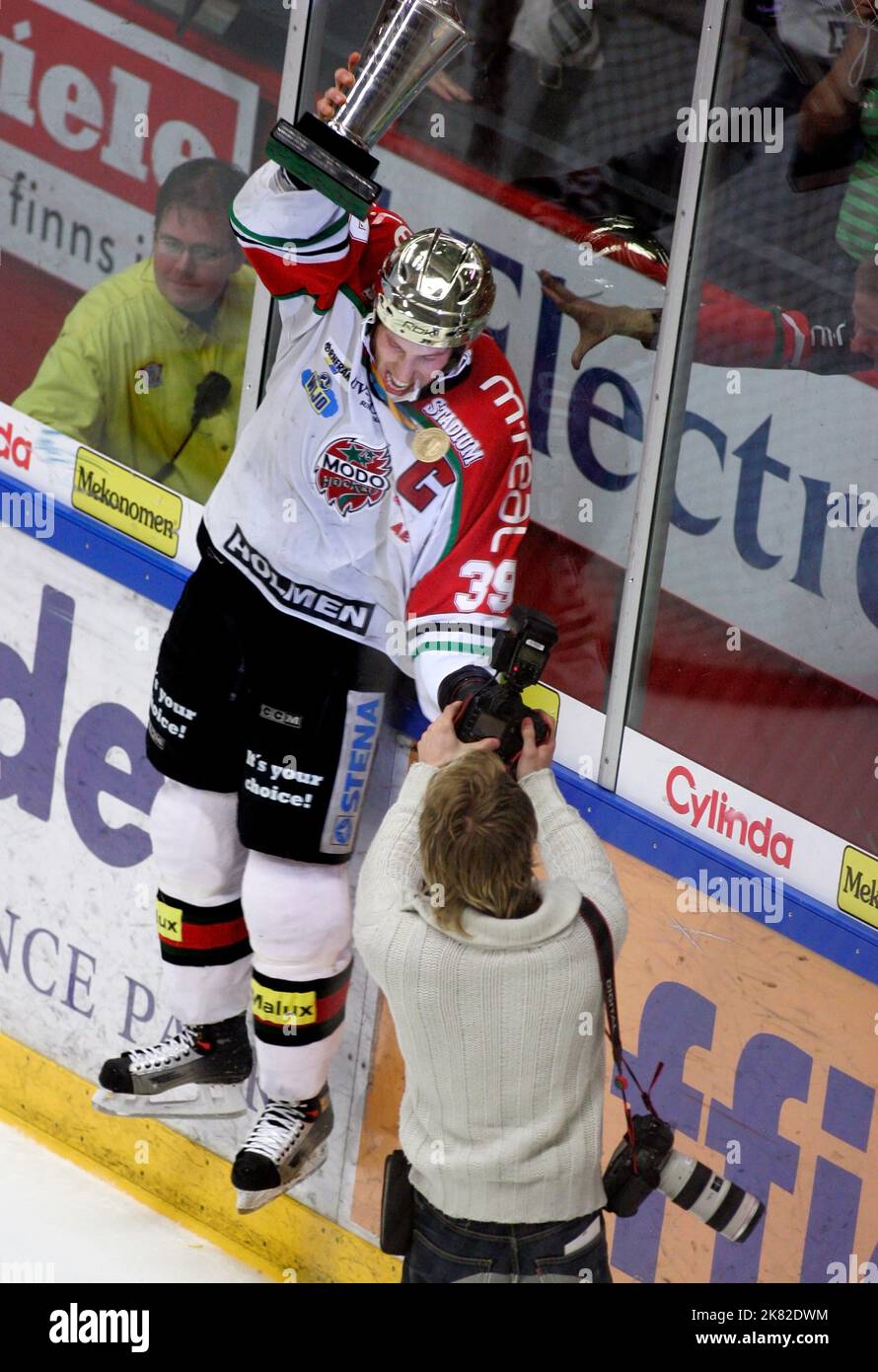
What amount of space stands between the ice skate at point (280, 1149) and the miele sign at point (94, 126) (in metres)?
1.68

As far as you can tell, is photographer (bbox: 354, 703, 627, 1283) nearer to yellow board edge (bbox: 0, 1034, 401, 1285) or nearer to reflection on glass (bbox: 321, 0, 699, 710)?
reflection on glass (bbox: 321, 0, 699, 710)

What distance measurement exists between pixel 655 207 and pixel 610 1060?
4.82 ft

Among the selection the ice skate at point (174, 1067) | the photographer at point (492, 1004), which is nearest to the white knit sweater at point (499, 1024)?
the photographer at point (492, 1004)

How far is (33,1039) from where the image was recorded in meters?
4.55

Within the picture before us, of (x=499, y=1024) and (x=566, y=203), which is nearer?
(x=499, y=1024)

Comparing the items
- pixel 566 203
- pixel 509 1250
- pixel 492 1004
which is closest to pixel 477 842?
pixel 492 1004

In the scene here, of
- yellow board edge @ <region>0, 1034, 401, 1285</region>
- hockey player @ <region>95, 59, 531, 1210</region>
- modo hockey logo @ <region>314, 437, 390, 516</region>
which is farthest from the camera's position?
yellow board edge @ <region>0, 1034, 401, 1285</region>

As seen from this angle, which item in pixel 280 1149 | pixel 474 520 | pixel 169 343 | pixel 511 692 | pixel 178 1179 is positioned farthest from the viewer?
pixel 178 1179

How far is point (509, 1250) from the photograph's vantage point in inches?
117

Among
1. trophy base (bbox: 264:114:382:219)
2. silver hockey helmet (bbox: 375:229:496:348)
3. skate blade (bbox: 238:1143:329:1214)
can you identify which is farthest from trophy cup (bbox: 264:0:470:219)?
skate blade (bbox: 238:1143:329:1214)

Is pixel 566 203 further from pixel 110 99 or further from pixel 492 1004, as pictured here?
pixel 492 1004

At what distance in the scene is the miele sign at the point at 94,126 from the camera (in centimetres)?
395

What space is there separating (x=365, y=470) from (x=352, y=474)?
0.9 inches

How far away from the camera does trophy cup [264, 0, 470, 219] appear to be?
290cm
